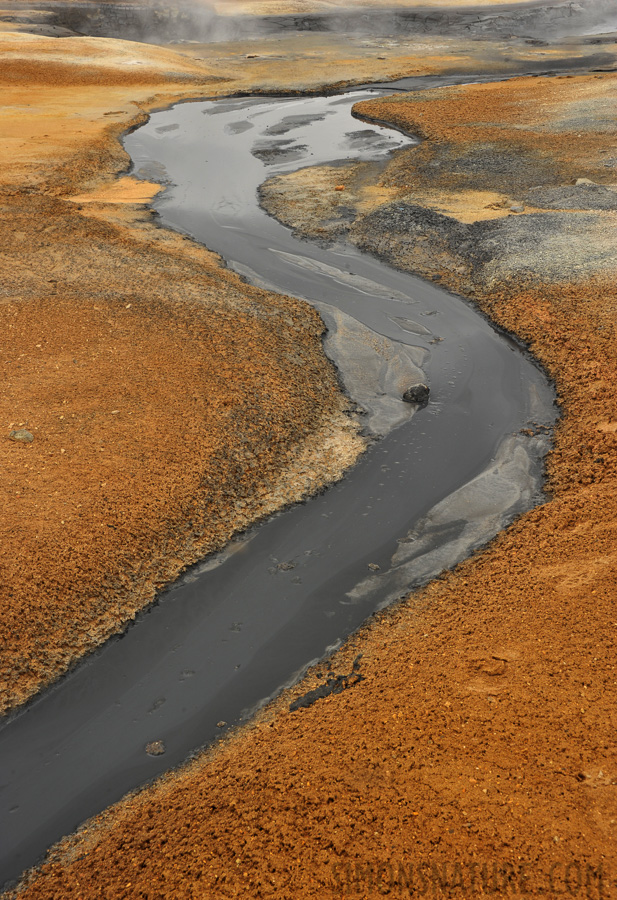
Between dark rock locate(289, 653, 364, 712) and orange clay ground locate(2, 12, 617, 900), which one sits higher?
orange clay ground locate(2, 12, 617, 900)

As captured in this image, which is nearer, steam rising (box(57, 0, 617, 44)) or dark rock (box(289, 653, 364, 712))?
dark rock (box(289, 653, 364, 712))

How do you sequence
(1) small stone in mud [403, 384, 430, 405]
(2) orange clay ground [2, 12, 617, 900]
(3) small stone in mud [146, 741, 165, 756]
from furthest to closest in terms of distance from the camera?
(1) small stone in mud [403, 384, 430, 405]
(3) small stone in mud [146, 741, 165, 756]
(2) orange clay ground [2, 12, 617, 900]

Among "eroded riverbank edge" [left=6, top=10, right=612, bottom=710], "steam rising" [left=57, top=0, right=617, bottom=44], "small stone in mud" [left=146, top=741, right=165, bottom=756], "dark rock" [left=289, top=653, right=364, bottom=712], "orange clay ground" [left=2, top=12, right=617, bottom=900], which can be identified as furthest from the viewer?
"steam rising" [left=57, top=0, right=617, bottom=44]

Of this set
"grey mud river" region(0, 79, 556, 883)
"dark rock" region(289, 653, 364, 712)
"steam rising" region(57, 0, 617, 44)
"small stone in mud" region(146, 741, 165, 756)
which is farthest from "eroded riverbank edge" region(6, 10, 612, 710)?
"steam rising" region(57, 0, 617, 44)

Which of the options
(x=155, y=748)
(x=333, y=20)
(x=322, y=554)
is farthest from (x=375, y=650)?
(x=333, y=20)

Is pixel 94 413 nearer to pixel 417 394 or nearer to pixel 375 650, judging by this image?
pixel 417 394

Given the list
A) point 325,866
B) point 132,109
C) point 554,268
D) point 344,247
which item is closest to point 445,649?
point 325,866

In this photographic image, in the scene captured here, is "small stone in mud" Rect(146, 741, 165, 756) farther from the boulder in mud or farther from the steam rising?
the steam rising
